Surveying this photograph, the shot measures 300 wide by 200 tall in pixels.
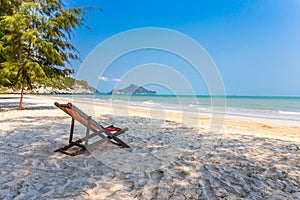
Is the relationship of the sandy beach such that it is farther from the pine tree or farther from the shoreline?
the pine tree

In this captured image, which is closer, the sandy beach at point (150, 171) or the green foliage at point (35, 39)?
the sandy beach at point (150, 171)

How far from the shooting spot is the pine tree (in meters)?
Result: 9.42

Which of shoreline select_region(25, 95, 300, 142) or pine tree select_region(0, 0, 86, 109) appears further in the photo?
pine tree select_region(0, 0, 86, 109)

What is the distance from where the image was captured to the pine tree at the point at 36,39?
30.9 ft

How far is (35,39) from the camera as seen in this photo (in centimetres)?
941

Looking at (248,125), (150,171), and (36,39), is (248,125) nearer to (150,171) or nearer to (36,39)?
(150,171)

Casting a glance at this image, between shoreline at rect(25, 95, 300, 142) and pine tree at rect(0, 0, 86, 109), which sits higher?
pine tree at rect(0, 0, 86, 109)

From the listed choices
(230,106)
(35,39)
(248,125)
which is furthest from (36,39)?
(230,106)

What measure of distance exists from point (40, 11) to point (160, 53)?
22.7ft

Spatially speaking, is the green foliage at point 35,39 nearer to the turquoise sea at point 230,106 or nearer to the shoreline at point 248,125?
the shoreline at point 248,125

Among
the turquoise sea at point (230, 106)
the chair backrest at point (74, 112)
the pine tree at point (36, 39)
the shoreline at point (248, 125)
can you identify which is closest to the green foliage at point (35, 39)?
the pine tree at point (36, 39)

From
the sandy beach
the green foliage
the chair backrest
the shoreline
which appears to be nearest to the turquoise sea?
the shoreline

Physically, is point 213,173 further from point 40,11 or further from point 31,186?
point 40,11

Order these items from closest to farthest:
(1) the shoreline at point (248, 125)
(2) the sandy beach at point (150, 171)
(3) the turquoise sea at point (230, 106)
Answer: (2) the sandy beach at point (150, 171) < (1) the shoreline at point (248, 125) < (3) the turquoise sea at point (230, 106)
